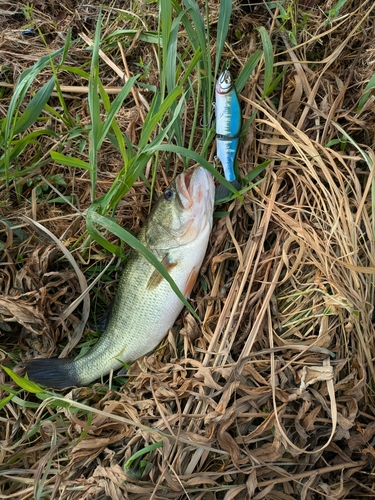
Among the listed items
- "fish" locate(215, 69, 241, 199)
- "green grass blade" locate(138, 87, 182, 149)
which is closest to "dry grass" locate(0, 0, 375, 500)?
"fish" locate(215, 69, 241, 199)

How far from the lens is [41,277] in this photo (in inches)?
95.1

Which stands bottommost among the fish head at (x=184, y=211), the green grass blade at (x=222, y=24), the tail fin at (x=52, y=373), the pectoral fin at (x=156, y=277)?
the tail fin at (x=52, y=373)

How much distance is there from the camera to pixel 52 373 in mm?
2299

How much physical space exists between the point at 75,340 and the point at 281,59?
1977mm

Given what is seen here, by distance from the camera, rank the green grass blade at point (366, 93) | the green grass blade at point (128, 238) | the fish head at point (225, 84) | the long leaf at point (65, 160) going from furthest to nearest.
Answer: the fish head at point (225, 84) < the green grass blade at point (366, 93) < the long leaf at point (65, 160) < the green grass blade at point (128, 238)

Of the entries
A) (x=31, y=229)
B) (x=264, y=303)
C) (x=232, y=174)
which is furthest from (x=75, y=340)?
(x=232, y=174)

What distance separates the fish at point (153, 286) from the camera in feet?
7.38

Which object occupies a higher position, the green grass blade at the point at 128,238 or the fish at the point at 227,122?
the fish at the point at 227,122

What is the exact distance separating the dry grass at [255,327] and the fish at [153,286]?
0.34ft

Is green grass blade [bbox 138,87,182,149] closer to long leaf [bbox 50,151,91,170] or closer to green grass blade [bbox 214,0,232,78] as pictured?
long leaf [bbox 50,151,91,170]

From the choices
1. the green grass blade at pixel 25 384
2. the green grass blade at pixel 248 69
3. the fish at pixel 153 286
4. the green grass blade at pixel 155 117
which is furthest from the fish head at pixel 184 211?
the green grass blade at pixel 25 384

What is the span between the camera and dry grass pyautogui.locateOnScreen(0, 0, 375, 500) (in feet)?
6.44

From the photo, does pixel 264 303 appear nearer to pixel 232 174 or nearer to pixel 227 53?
pixel 232 174

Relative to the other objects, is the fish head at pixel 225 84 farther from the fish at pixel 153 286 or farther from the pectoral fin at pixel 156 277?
the pectoral fin at pixel 156 277
